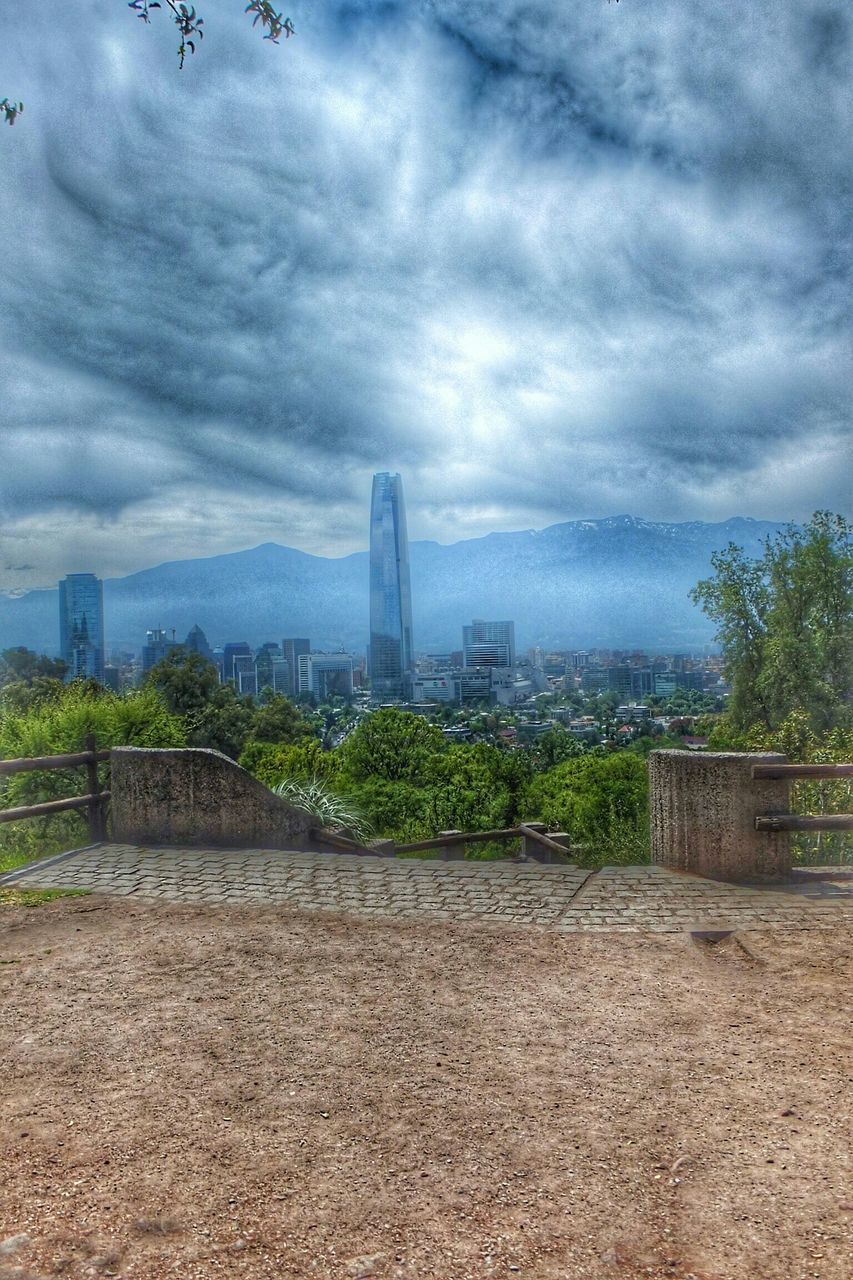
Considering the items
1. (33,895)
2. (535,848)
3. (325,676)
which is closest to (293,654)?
(325,676)

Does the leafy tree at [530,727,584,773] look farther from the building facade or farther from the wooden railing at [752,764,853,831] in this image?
the building facade

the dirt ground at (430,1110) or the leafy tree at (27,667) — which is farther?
the leafy tree at (27,667)

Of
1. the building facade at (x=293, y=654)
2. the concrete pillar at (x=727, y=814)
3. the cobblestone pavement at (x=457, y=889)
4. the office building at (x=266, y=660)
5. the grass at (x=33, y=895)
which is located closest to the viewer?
the cobblestone pavement at (x=457, y=889)

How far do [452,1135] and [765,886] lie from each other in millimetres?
4296

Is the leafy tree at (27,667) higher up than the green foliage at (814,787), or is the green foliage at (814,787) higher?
the leafy tree at (27,667)

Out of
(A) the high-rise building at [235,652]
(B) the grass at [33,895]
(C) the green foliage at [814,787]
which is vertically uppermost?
(A) the high-rise building at [235,652]

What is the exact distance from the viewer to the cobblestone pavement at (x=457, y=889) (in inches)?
230

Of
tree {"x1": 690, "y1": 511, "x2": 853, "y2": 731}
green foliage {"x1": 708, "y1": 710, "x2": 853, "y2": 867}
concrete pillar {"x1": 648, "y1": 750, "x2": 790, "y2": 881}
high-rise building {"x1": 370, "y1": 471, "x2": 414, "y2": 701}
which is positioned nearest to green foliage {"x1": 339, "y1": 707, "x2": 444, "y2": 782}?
green foliage {"x1": 708, "y1": 710, "x2": 853, "y2": 867}

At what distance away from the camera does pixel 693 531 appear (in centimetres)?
19575

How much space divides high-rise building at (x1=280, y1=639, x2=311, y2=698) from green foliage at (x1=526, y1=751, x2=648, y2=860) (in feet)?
90.6

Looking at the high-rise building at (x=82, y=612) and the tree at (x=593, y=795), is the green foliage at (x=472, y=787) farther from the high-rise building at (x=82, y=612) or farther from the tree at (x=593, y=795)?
the high-rise building at (x=82, y=612)

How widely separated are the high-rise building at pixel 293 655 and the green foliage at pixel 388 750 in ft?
91.3

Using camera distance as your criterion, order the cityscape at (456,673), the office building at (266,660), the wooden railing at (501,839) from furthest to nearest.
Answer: the office building at (266,660), the cityscape at (456,673), the wooden railing at (501,839)

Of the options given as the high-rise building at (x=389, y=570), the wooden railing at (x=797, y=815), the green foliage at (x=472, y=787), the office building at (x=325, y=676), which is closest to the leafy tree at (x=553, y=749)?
the green foliage at (x=472, y=787)
